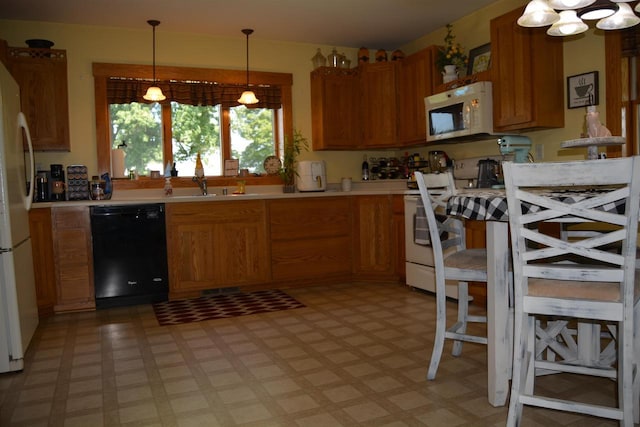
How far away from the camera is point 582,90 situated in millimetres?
3572

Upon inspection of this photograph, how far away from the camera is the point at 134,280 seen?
414 centimetres

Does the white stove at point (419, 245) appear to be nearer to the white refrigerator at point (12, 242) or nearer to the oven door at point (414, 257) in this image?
the oven door at point (414, 257)

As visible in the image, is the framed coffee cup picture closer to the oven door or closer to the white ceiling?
the white ceiling

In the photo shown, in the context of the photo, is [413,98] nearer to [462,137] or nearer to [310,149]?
[462,137]

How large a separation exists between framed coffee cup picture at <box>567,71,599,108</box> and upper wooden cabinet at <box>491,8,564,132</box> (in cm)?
7

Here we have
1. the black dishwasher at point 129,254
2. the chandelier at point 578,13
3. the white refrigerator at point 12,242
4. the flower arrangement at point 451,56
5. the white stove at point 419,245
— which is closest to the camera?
the chandelier at point 578,13

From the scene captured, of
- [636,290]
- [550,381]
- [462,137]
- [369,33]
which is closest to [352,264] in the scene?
[462,137]

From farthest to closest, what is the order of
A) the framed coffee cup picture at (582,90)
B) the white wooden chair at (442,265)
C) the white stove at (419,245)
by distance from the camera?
the white stove at (419,245) < the framed coffee cup picture at (582,90) < the white wooden chair at (442,265)

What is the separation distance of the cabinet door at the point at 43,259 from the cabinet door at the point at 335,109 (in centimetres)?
269

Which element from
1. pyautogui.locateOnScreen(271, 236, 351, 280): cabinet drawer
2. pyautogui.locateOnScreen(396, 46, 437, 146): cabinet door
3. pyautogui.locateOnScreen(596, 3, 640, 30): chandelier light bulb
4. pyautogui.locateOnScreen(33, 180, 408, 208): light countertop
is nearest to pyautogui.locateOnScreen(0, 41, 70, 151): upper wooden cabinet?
pyautogui.locateOnScreen(33, 180, 408, 208): light countertop

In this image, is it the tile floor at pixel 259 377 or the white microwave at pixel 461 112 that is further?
the white microwave at pixel 461 112

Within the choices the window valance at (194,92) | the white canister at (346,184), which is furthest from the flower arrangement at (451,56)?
the window valance at (194,92)

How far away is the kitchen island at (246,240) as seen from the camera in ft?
13.0

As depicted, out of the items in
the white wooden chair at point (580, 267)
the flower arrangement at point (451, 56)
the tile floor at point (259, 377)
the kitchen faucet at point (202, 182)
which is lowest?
the tile floor at point (259, 377)
